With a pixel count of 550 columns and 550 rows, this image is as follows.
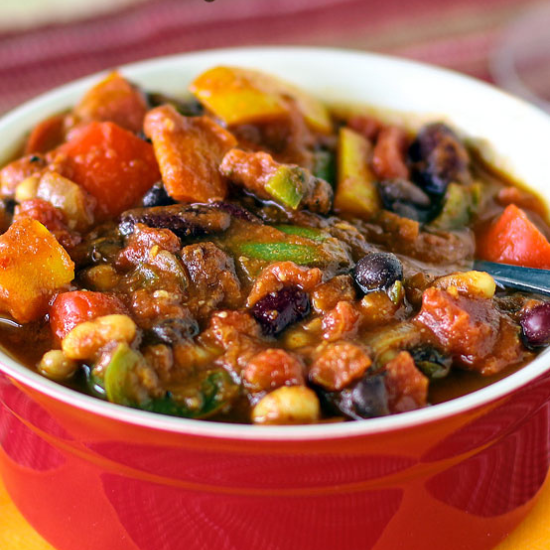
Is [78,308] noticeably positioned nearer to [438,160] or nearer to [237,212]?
[237,212]

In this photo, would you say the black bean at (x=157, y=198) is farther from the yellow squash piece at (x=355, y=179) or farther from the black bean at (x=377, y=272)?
the black bean at (x=377, y=272)

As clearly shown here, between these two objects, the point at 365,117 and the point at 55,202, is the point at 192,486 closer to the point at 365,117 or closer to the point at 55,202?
the point at 55,202

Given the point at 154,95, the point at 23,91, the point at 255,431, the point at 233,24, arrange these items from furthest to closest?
1. the point at 233,24
2. the point at 23,91
3. the point at 154,95
4. the point at 255,431

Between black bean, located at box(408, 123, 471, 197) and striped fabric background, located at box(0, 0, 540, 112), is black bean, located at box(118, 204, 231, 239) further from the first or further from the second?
striped fabric background, located at box(0, 0, 540, 112)

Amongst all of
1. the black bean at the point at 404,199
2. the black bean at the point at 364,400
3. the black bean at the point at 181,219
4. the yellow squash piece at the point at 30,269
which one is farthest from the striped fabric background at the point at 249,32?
the black bean at the point at 364,400

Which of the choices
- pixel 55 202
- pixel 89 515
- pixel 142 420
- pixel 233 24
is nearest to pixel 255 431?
pixel 142 420

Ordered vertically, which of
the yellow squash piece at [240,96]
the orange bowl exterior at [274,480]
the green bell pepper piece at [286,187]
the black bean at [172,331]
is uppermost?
the yellow squash piece at [240,96]
